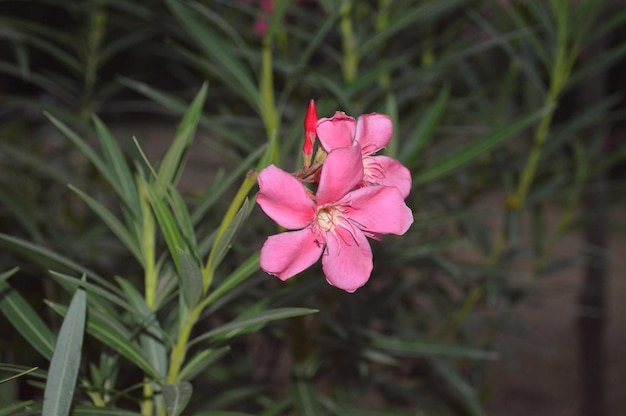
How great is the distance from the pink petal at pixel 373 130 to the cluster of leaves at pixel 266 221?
68mm

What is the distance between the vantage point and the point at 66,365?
1.64 ft

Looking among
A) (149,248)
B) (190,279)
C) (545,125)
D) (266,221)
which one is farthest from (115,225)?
(545,125)

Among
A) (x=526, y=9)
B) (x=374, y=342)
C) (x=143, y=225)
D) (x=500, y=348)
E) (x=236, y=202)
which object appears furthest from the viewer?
(x=500, y=348)

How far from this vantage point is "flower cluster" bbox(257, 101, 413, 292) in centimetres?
49

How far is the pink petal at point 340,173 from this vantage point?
0.48m

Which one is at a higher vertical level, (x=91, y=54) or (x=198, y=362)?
(x=91, y=54)

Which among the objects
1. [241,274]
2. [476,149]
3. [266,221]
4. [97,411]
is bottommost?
[97,411]

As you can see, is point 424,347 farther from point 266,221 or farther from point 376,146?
point 376,146

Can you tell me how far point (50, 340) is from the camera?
2.01 ft

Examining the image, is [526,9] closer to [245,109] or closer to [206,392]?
[245,109]

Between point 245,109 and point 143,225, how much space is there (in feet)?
4.01

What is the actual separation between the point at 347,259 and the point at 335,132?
8 cm

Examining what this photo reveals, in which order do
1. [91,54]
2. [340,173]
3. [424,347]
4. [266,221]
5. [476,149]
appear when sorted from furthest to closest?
[91,54] → [266,221] → [424,347] → [476,149] → [340,173]

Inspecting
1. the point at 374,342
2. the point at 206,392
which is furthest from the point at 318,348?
the point at 206,392
